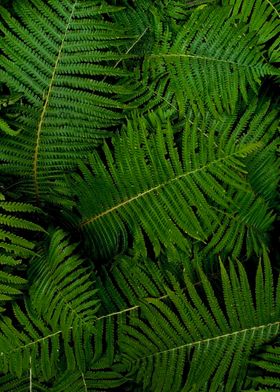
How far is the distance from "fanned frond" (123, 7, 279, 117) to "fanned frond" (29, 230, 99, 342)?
0.63 metres

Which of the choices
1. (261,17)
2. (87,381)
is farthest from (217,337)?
(261,17)

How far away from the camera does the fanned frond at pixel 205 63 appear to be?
5.41ft

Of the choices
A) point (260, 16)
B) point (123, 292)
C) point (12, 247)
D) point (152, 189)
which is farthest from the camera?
point (260, 16)

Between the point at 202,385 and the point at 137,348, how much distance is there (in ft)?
0.79

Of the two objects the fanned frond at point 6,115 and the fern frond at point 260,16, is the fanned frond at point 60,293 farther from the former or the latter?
the fern frond at point 260,16

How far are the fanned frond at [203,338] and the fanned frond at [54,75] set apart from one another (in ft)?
2.04

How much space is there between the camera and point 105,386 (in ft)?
4.92

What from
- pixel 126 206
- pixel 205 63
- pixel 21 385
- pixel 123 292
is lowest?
pixel 21 385

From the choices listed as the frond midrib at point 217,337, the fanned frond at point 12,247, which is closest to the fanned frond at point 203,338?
the frond midrib at point 217,337

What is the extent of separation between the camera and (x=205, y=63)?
1.66 meters

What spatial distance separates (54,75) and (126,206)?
48 cm

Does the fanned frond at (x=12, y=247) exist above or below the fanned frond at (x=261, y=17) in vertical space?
below

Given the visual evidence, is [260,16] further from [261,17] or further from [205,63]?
[205,63]

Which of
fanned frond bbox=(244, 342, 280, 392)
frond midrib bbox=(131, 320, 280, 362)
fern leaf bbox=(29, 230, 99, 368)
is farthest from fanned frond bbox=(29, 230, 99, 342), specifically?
fanned frond bbox=(244, 342, 280, 392)
